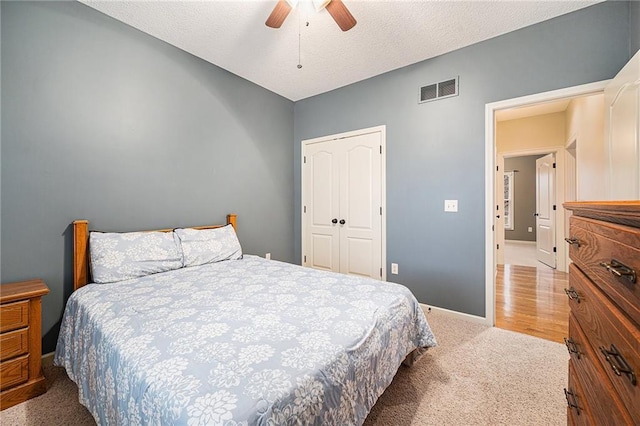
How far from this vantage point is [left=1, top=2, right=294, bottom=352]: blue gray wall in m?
1.87

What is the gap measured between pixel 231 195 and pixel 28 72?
1.84m

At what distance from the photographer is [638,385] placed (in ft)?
1.69

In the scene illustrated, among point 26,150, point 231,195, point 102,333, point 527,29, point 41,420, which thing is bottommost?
point 41,420

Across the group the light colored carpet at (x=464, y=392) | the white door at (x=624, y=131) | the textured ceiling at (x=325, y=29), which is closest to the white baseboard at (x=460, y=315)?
the light colored carpet at (x=464, y=392)

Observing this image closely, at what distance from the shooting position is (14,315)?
156cm

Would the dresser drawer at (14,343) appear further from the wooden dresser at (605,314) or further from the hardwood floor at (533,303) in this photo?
the hardwood floor at (533,303)

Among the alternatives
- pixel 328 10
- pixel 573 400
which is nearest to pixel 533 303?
pixel 573 400

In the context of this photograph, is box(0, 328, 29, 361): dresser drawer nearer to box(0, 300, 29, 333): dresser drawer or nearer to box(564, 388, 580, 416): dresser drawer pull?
box(0, 300, 29, 333): dresser drawer

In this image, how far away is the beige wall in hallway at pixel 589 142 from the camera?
316cm

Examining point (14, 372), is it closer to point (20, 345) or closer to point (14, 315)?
point (20, 345)

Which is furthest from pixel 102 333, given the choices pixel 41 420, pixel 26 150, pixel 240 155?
pixel 240 155

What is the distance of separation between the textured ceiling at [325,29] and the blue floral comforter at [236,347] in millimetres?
Answer: 2182

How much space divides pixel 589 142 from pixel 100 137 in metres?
5.52

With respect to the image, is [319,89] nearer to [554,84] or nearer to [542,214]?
[554,84]
